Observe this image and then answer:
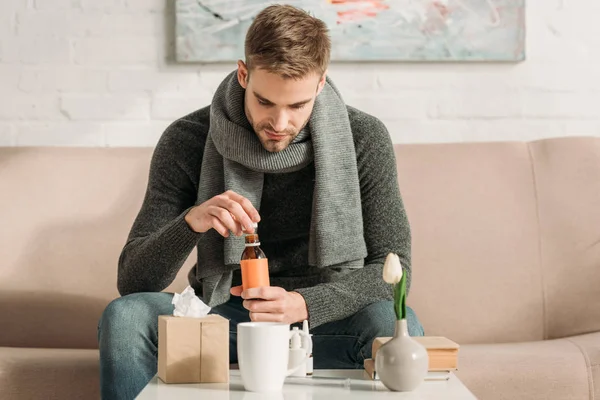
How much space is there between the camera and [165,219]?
1853mm

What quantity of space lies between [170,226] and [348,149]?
424 mm

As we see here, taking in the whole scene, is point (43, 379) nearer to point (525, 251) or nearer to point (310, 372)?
point (310, 372)

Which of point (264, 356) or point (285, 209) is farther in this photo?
point (285, 209)

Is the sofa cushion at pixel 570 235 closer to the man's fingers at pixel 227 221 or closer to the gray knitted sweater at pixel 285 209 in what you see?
the gray knitted sweater at pixel 285 209

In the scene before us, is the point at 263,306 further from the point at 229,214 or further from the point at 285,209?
the point at 285,209

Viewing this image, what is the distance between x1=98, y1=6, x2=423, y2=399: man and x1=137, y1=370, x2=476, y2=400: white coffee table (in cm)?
19

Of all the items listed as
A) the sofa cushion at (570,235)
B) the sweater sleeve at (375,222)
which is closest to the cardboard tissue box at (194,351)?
the sweater sleeve at (375,222)

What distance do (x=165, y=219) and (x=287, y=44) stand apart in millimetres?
475

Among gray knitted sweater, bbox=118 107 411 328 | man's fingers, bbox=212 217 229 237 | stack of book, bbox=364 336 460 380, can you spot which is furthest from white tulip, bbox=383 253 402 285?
gray knitted sweater, bbox=118 107 411 328

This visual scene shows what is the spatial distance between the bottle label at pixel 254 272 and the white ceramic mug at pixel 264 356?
17 centimetres

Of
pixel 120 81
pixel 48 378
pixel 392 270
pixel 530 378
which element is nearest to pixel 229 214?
pixel 392 270

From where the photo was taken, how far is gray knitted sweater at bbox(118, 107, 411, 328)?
1.82 metres

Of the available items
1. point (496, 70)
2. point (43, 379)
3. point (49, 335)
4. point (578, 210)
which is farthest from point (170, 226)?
point (496, 70)

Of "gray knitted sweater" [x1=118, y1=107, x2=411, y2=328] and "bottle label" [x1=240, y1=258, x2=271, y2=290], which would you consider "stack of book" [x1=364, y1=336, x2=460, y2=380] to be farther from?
"gray knitted sweater" [x1=118, y1=107, x2=411, y2=328]
